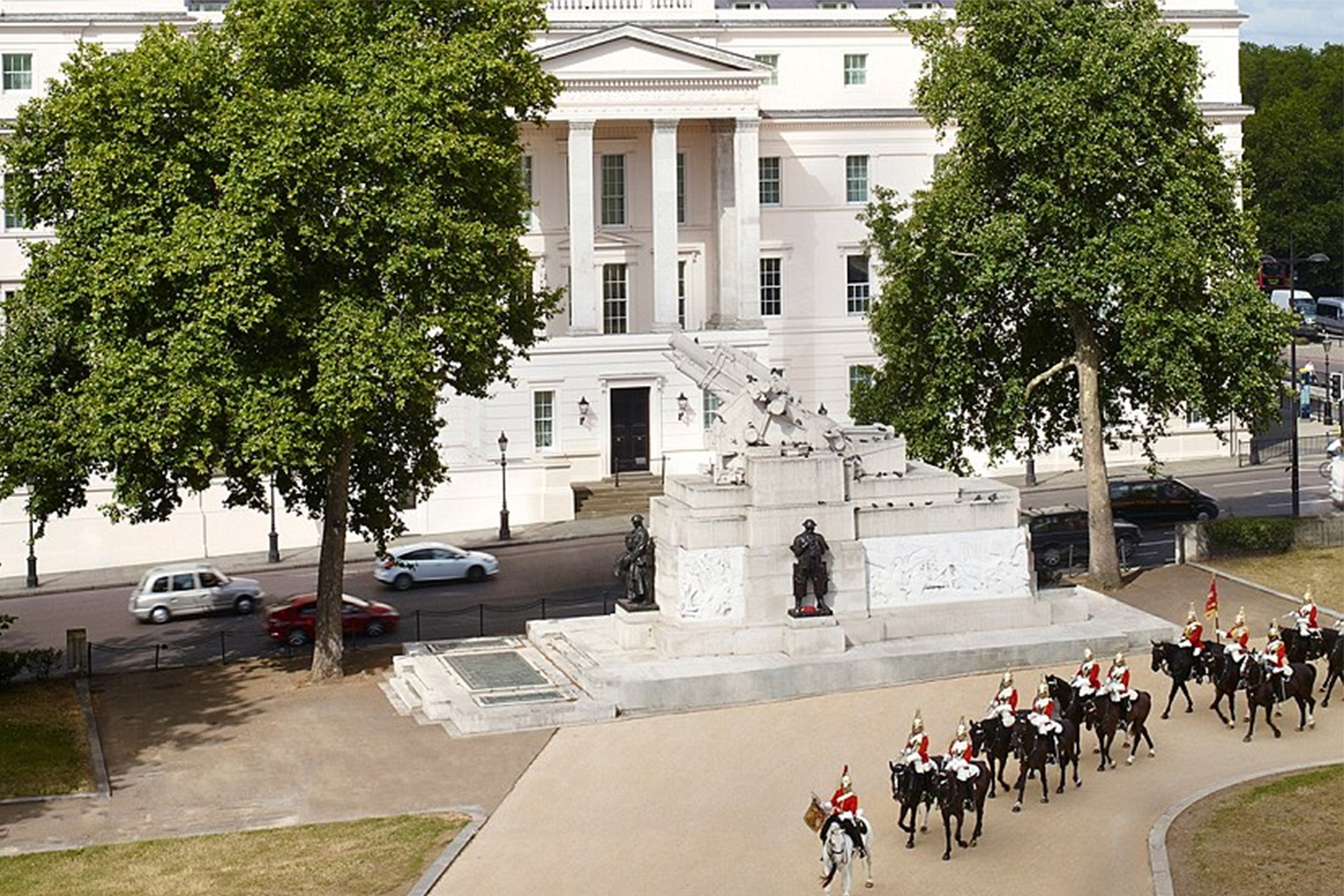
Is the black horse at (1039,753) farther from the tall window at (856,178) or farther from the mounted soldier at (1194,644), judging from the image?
the tall window at (856,178)

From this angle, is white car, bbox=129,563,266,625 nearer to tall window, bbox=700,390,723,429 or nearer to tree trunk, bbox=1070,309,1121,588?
tall window, bbox=700,390,723,429

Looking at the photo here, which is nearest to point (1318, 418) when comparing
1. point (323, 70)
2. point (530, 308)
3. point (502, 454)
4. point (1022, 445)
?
point (1022, 445)

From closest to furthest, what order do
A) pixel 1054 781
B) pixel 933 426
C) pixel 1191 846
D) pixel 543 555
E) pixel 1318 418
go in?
pixel 1191 846, pixel 1054 781, pixel 933 426, pixel 543 555, pixel 1318 418

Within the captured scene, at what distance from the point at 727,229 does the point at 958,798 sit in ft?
149

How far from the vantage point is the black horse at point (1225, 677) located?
40.8 meters

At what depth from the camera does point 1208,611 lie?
157 ft

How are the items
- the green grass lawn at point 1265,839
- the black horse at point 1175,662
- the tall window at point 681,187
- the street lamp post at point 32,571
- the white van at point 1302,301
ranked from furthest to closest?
the white van at point 1302,301
the tall window at point 681,187
the street lamp post at point 32,571
the black horse at point 1175,662
the green grass lawn at point 1265,839

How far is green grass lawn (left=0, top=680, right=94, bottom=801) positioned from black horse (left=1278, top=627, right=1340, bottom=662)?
77.5ft

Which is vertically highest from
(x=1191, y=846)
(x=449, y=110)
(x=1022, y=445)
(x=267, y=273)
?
(x=449, y=110)

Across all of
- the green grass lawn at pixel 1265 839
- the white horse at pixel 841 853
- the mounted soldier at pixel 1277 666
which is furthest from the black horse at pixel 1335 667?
the white horse at pixel 841 853

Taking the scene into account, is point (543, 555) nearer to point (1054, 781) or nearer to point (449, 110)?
point (449, 110)

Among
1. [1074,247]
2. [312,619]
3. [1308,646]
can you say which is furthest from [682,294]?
[1308,646]

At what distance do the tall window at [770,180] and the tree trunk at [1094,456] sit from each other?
2607 centimetres

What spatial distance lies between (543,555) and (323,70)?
→ 75.2ft
